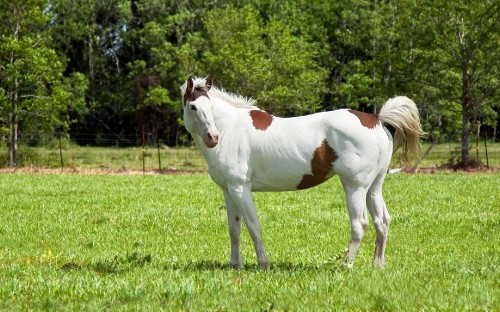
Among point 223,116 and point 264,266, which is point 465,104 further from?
point 264,266

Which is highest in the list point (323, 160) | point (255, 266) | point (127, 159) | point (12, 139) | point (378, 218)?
point (323, 160)

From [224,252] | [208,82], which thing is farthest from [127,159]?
[208,82]

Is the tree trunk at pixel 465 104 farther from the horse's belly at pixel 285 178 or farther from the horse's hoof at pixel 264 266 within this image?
the horse's hoof at pixel 264 266

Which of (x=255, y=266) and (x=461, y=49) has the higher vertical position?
(x=461, y=49)

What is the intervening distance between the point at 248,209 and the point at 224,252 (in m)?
2.47

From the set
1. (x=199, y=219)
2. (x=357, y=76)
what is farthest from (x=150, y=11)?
(x=199, y=219)

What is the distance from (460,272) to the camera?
7.73m

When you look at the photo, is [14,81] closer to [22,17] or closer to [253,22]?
[22,17]

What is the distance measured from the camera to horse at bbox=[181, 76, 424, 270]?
823 centimetres

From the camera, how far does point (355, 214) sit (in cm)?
823

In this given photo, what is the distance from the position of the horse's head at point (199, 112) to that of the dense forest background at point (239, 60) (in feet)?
73.1

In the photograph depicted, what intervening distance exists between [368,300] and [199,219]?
8092mm

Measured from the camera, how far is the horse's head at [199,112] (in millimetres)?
8234

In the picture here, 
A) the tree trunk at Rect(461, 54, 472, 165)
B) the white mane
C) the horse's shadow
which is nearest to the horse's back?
the white mane
